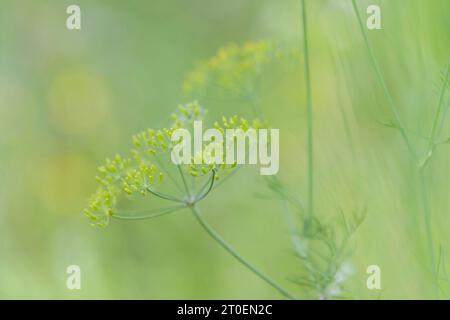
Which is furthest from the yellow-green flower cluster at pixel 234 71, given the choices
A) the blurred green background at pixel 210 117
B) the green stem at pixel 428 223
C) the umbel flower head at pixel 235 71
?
the green stem at pixel 428 223

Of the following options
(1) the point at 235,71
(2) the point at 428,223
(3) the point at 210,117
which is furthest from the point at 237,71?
(3) the point at 210,117

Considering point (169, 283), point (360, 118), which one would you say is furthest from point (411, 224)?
point (169, 283)

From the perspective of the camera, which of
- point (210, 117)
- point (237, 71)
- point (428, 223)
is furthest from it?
point (210, 117)

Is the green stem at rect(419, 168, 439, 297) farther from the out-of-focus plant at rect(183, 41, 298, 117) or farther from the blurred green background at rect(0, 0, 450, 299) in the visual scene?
the out-of-focus plant at rect(183, 41, 298, 117)

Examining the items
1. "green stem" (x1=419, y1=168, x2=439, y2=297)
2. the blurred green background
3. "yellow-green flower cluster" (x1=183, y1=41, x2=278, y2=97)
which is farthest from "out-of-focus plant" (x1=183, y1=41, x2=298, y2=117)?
"green stem" (x1=419, y1=168, x2=439, y2=297)

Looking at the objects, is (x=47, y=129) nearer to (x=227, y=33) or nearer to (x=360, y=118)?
(x=227, y=33)

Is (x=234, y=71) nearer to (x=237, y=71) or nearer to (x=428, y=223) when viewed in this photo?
(x=237, y=71)

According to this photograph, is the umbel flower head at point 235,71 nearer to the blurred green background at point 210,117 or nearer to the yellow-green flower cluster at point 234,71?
the yellow-green flower cluster at point 234,71
